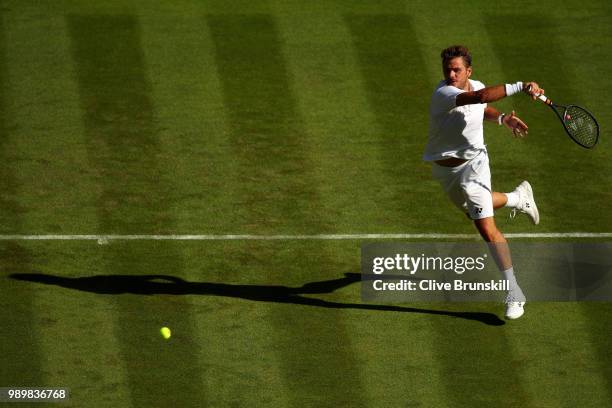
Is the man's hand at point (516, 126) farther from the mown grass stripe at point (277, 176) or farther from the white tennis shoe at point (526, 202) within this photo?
the mown grass stripe at point (277, 176)

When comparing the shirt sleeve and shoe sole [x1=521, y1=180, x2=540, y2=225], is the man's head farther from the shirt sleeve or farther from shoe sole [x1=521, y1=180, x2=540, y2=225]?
shoe sole [x1=521, y1=180, x2=540, y2=225]

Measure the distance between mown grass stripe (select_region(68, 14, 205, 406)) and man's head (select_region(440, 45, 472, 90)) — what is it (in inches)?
118

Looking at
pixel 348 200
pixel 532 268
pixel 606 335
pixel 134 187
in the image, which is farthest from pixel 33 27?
pixel 606 335

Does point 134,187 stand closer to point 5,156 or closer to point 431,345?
point 5,156

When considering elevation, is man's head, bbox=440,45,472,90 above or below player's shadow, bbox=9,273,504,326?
above

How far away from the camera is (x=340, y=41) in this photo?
54.2 ft

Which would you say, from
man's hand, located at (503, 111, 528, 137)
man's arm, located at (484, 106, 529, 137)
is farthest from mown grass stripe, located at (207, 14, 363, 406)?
man's hand, located at (503, 111, 528, 137)

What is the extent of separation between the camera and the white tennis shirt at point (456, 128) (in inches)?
433

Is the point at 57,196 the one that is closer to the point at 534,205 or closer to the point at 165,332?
the point at 165,332

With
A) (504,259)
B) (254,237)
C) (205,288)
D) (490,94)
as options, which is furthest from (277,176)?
(490,94)

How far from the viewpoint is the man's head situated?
1080 cm

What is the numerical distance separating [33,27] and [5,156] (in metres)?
3.23

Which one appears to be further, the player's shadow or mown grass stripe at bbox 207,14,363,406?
the player's shadow

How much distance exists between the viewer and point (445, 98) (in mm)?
10805
